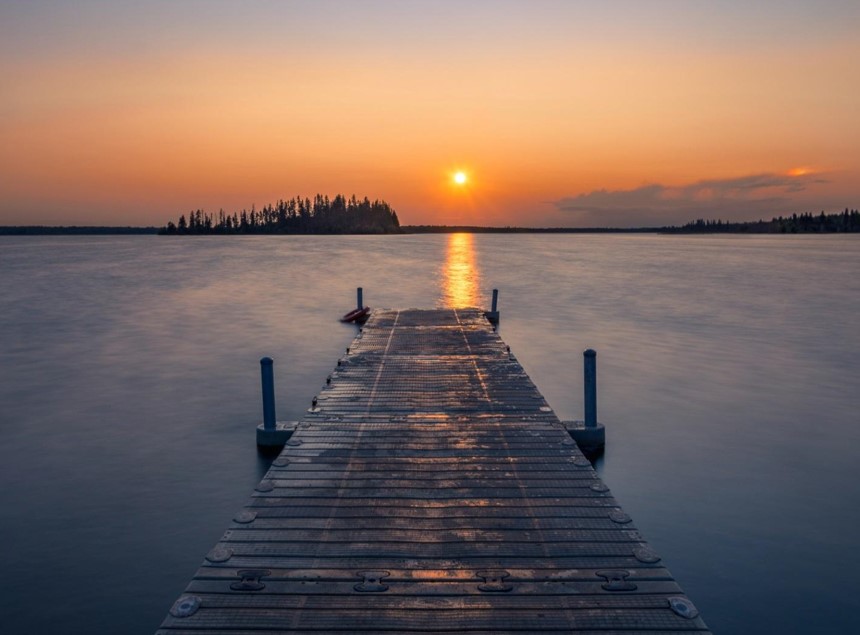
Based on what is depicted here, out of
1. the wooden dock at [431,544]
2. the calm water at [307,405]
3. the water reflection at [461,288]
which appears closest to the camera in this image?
the wooden dock at [431,544]

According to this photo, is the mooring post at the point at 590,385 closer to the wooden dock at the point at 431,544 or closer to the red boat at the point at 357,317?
the wooden dock at the point at 431,544

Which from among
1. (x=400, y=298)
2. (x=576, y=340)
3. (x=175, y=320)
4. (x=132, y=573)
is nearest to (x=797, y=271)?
(x=400, y=298)

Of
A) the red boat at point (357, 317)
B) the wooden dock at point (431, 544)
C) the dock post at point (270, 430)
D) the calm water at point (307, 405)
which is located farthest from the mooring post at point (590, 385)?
the red boat at point (357, 317)

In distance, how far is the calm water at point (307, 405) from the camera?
763 cm

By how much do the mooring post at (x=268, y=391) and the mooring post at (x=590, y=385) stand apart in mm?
5694

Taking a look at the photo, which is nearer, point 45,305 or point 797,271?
point 45,305

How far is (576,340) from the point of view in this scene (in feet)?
82.4

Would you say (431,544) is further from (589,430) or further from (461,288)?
(461,288)

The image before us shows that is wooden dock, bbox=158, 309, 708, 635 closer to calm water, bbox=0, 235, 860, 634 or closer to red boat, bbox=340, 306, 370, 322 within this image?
calm water, bbox=0, 235, 860, 634

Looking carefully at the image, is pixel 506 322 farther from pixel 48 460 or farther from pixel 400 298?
pixel 48 460

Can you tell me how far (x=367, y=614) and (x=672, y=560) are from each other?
517cm

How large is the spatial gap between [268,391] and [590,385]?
19.3ft

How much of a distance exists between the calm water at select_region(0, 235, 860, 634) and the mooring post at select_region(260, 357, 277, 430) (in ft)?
2.69

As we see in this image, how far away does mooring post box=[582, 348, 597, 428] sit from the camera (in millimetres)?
11133
